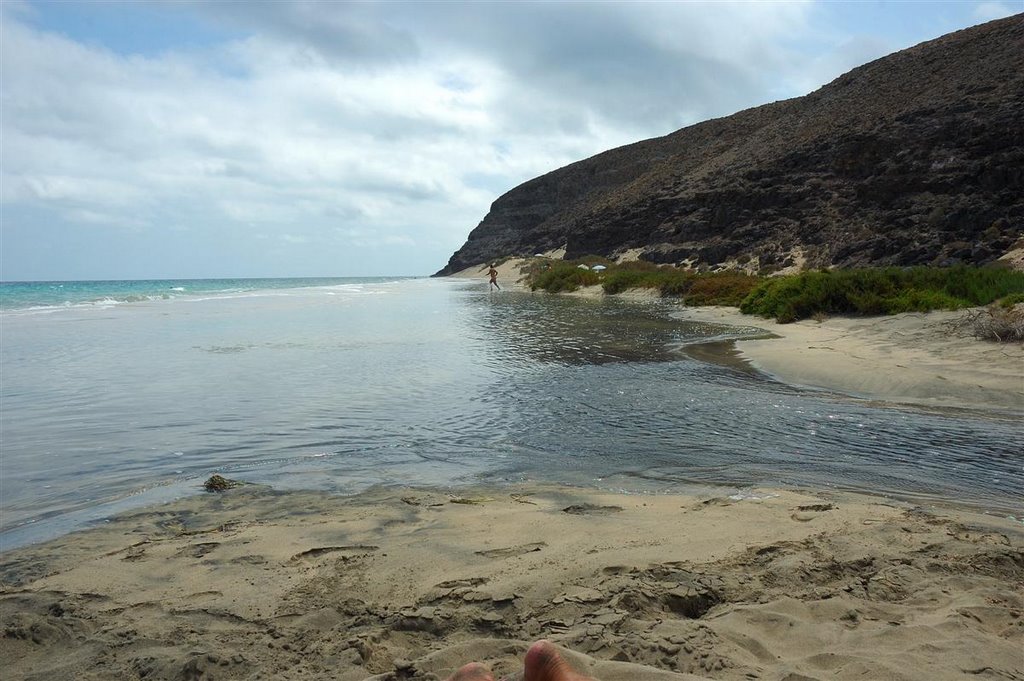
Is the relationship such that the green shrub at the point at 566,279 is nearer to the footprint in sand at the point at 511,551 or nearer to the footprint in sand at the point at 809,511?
the footprint in sand at the point at 809,511

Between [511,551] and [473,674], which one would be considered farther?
[511,551]

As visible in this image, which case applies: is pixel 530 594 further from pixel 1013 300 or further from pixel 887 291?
pixel 887 291

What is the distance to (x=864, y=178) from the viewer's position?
38938 mm

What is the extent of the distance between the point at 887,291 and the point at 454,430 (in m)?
12.4

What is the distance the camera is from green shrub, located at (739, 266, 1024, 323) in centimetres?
1352

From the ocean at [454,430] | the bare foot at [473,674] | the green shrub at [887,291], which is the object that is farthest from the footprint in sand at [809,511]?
the green shrub at [887,291]

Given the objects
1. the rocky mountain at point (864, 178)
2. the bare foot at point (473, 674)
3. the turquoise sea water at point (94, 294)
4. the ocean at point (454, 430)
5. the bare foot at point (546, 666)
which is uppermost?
the rocky mountain at point (864, 178)

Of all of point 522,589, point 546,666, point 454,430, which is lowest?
point 454,430

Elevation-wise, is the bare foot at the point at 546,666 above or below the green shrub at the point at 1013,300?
below

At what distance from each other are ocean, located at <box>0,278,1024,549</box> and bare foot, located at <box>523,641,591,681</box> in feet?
9.16

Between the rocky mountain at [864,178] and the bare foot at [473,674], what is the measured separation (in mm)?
27965

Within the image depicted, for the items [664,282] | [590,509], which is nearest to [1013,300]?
[590,509]

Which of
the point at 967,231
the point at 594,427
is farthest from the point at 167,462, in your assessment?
the point at 967,231

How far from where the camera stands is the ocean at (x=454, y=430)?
5.40m
